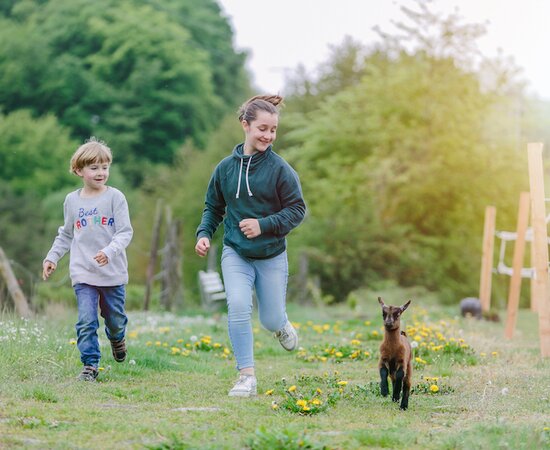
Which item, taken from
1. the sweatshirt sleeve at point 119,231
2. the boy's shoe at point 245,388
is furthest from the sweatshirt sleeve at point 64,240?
the boy's shoe at point 245,388

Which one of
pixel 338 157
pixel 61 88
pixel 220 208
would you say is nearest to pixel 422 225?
pixel 338 157

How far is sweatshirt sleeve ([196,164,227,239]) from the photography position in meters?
6.89

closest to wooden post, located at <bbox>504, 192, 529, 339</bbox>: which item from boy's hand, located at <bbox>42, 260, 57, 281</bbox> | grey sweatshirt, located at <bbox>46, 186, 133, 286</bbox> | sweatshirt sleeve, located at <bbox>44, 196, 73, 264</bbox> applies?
grey sweatshirt, located at <bbox>46, 186, 133, 286</bbox>

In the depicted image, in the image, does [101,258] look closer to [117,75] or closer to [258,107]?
[258,107]

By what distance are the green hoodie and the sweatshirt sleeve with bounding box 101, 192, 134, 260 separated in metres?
0.80

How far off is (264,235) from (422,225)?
2588 cm

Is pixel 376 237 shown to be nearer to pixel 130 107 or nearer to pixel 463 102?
pixel 463 102

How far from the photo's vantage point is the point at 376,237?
2823cm

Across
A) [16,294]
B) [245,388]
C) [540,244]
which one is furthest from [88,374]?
[16,294]

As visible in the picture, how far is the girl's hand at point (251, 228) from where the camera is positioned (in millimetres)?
6418

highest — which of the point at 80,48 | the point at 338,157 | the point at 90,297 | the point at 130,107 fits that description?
the point at 80,48

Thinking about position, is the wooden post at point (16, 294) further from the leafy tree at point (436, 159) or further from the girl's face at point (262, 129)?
the leafy tree at point (436, 159)

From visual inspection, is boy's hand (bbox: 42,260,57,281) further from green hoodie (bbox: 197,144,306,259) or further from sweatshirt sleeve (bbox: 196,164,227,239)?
green hoodie (bbox: 197,144,306,259)

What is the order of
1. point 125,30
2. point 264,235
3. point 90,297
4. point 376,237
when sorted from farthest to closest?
point 125,30, point 376,237, point 90,297, point 264,235
